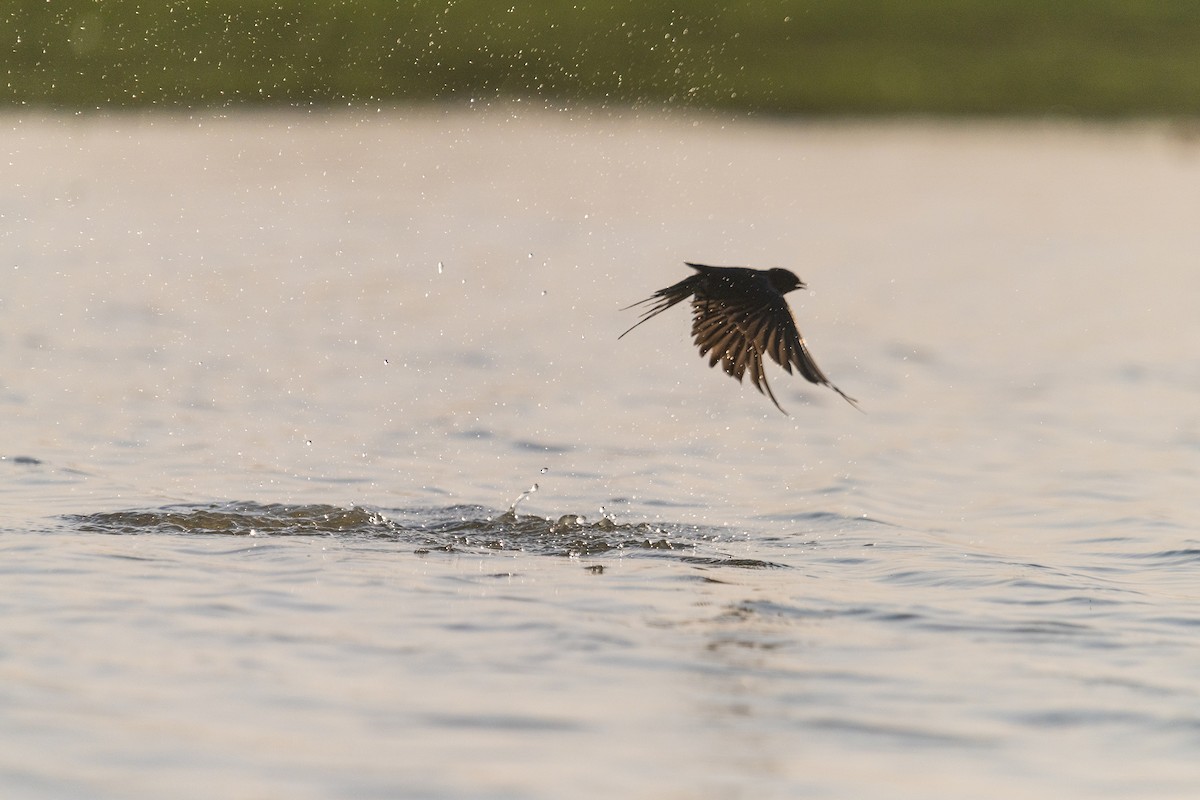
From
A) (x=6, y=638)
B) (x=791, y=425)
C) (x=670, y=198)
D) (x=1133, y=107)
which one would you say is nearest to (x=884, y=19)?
(x=1133, y=107)

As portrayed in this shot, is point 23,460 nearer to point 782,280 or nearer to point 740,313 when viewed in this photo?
point 740,313

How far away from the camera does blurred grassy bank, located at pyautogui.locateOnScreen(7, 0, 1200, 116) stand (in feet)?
104

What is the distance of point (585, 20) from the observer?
129 feet

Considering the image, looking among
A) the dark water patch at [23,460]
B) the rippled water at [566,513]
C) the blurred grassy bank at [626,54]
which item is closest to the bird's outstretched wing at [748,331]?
the rippled water at [566,513]

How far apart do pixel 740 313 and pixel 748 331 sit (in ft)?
0.26

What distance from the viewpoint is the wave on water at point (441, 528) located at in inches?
291

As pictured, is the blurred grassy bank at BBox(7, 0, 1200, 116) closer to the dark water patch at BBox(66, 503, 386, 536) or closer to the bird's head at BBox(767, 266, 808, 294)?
the dark water patch at BBox(66, 503, 386, 536)

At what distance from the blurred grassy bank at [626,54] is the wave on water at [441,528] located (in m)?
21.8

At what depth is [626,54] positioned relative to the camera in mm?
40125

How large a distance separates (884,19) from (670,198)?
70.0ft

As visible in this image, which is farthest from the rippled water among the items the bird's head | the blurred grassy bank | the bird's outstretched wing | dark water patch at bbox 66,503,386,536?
the blurred grassy bank

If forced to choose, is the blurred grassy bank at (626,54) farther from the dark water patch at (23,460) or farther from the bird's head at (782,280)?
the bird's head at (782,280)

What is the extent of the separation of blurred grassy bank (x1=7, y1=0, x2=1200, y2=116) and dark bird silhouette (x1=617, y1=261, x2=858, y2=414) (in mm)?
22868

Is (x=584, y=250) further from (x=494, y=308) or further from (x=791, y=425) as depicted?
(x=791, y=425)
